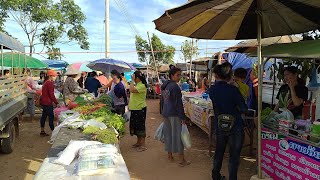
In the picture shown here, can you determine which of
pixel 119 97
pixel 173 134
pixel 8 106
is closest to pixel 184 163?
pixel 173 134

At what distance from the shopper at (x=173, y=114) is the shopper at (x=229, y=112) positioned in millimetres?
1282

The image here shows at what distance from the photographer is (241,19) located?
4832 millimetres

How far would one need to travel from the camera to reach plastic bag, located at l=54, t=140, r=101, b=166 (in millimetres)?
3080

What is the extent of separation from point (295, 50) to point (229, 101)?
3.49ft

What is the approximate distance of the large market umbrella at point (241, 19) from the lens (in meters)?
3.90

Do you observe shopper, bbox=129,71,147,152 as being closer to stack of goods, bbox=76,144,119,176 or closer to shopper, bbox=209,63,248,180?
shopper, bbox=209,63,248,180

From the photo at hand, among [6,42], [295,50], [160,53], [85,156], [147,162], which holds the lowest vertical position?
[147,162]

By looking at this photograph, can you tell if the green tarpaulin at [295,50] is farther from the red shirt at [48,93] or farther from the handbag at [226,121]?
the red shirt at [48,93]

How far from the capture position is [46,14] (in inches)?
1024

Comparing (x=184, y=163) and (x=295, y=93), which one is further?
(x=184, y=163)

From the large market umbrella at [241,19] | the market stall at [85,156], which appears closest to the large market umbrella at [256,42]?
the large market umbrella at [241,19]

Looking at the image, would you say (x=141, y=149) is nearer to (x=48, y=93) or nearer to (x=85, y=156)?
(x=48, y=93)

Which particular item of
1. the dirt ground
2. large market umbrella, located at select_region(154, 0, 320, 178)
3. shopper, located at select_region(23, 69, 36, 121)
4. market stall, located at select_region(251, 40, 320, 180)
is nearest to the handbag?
large market umbrella, located at select_region(154, 0, 320, 178)

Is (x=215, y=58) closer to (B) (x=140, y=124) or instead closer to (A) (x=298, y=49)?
(B) (x=140, y=124)
